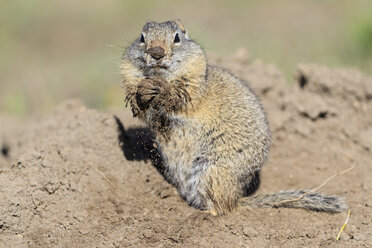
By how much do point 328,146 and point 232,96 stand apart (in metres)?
2.06

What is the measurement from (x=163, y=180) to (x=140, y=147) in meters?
0.53

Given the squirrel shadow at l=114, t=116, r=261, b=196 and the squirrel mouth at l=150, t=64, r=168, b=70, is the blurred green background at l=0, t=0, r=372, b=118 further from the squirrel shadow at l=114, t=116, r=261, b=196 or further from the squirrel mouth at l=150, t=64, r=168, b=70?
the squirrel mouth at l=150, t=64, r=168, b=70

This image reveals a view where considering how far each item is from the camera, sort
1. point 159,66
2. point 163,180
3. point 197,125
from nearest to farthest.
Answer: point 159,66
point 197,125
point 163,180

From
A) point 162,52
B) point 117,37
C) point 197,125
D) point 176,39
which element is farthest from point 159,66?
point 117,37

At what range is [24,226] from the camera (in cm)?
437

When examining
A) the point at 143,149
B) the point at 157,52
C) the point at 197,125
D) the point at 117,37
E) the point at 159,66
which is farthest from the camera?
the point at 117,37

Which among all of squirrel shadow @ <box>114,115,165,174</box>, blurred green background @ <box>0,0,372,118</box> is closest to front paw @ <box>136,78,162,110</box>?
squirrel shadow @ <box>114,115,165,174</box>

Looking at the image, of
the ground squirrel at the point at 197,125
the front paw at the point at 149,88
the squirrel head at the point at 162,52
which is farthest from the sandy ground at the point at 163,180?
the squirrel head at the point at 162,52

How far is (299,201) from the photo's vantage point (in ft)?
15.9

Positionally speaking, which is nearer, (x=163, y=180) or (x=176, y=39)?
(x=176, y=39)

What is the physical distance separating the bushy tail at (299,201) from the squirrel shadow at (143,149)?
22 centimetres

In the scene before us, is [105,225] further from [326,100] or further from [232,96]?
[326,100]

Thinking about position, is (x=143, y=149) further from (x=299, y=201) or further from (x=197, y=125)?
(x=299, y=201)

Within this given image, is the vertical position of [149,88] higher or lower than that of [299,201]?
higher
